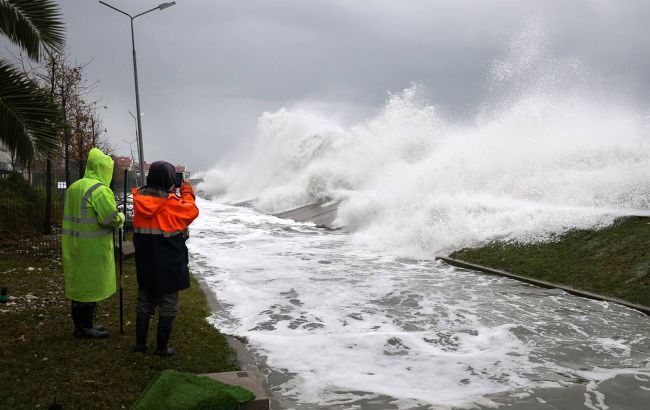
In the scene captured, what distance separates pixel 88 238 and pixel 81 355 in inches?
44.4

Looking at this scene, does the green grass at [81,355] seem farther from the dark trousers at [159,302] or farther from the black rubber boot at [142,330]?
the dark trousers at [159,302]

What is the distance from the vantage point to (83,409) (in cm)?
407

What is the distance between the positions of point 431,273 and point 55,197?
38.5 ft

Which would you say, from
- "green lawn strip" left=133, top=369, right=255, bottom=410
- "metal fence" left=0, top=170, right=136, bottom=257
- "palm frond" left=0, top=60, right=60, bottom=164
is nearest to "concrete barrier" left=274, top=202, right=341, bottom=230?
"metal fence" left=0, top=170, right=136, bottom=257

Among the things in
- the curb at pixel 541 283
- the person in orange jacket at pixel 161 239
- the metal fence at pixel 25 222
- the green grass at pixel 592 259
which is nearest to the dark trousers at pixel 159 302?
the person in orange jacket at pixel 161 239

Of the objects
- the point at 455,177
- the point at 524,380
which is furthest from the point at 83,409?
the point at 455,177

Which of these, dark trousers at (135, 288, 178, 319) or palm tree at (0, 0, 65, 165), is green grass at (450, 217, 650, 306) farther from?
palm tree at (0, 0, 65, 165)

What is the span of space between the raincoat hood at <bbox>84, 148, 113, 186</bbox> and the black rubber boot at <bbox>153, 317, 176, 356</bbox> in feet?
5.24

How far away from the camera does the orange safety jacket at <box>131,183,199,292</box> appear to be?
500 centimetres

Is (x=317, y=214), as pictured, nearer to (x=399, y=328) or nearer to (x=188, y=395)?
(x=399, y=328)

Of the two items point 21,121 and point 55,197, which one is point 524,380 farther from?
point 55,197

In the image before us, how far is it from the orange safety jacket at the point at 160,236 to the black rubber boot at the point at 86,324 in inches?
36.3

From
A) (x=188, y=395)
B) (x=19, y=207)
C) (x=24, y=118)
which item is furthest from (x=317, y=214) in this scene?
(x=188, y=395)

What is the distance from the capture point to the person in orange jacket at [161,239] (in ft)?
16.4
